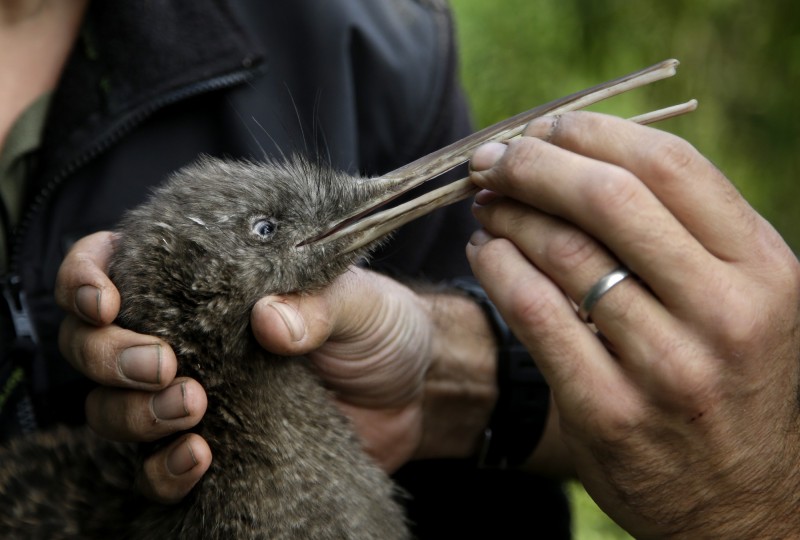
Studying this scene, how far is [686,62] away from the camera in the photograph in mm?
6375

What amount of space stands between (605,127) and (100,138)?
1.46 meters

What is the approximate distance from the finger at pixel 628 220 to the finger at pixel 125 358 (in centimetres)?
85

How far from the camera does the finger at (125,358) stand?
196 cm

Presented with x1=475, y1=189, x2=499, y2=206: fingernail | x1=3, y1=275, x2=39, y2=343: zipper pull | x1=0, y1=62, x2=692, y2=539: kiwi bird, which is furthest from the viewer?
x1=3, y1=275, x2=39, y2=343: zipper pull

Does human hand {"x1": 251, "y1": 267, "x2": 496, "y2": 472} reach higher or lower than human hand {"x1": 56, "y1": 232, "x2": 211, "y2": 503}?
lower

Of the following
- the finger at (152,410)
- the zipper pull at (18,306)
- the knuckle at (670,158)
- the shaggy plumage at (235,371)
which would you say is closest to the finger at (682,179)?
the knuckle at (670,158)

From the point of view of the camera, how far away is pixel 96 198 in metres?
2.68

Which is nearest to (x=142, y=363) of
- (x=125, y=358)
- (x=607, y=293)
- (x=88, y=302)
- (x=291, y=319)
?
(x=125, y=358)

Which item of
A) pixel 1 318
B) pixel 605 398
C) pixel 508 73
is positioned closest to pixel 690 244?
pixel 605 398

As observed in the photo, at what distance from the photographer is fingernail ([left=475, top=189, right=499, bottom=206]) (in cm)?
195

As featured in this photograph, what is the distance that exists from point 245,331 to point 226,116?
3.11 feet

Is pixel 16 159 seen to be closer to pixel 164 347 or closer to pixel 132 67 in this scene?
pixel 132 67

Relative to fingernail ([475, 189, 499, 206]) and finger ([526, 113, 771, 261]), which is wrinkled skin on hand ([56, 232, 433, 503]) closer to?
fingernail ([475, 189, 499, 206])

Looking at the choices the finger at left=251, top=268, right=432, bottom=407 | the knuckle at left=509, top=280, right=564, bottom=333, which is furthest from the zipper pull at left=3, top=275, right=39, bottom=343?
the knuckle at left=509, top=280, right=564, bottom=333
